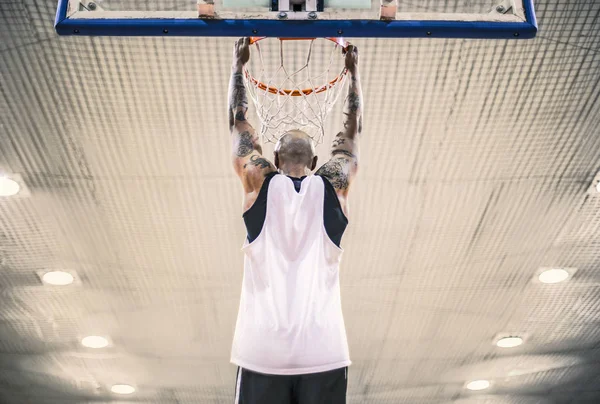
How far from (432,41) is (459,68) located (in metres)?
0.22

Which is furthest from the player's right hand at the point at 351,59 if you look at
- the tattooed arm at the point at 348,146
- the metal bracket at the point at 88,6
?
the metal bracket at the point at 88,6

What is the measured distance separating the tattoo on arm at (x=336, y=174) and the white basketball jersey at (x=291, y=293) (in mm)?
44

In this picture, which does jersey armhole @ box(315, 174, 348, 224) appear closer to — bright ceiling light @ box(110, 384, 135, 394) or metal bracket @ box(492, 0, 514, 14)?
metal bracket @ box(492, 0, 514, 14)

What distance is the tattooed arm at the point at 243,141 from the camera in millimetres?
2018

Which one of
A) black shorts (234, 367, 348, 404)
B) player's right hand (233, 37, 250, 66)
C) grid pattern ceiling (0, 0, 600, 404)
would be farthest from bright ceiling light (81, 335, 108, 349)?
black shorts (234, 367, 348, 404)

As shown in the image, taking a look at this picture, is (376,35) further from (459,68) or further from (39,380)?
(39,380)

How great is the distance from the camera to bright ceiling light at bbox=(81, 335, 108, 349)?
559 centimetres

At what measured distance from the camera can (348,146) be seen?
2.18 meters

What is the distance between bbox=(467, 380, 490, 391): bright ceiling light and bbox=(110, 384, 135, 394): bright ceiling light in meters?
3.17

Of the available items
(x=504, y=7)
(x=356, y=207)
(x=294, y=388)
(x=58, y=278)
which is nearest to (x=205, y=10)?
(x=504, y=7)

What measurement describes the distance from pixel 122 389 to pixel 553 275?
4043 mm

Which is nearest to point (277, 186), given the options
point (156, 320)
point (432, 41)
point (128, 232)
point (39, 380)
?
point (432, 41)

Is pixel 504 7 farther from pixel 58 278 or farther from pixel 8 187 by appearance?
pixel 58 278

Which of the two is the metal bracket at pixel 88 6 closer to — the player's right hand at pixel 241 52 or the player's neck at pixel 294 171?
the player's right hand at pixel 241 52
